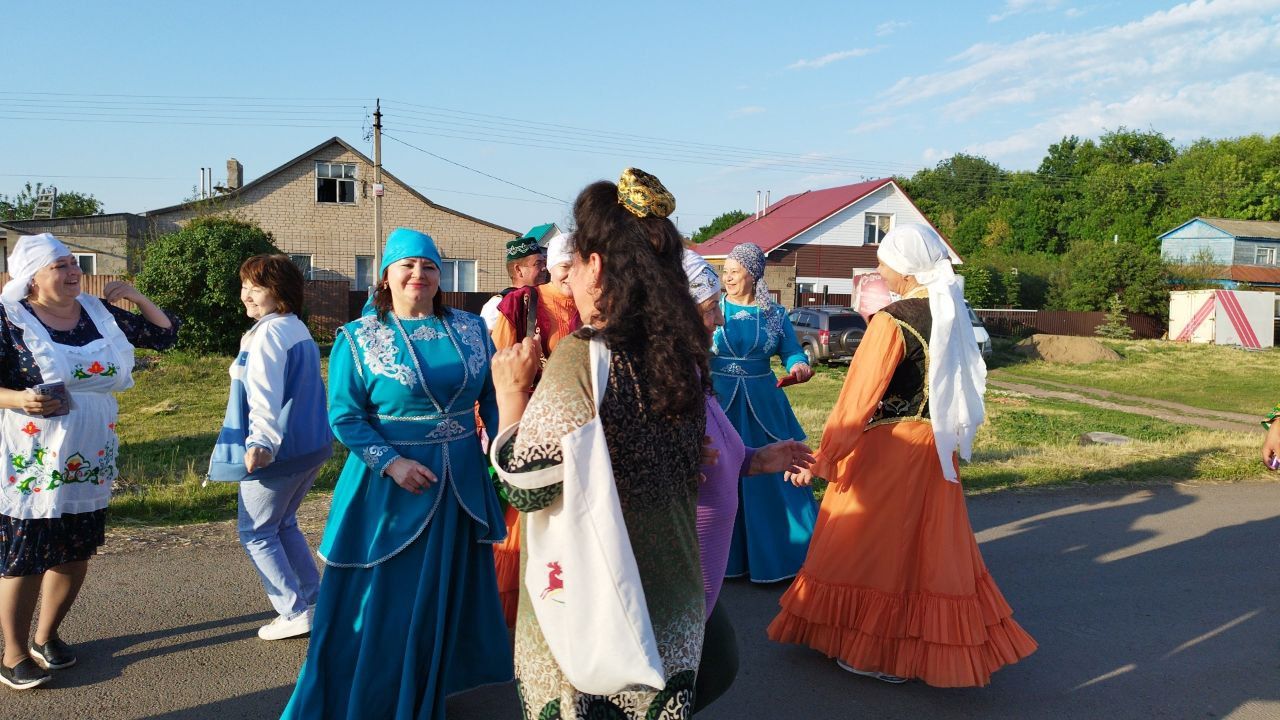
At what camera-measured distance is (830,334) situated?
73.8 ft

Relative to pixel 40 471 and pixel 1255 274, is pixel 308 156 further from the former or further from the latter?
pixel 1255 274

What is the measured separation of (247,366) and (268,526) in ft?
2.52

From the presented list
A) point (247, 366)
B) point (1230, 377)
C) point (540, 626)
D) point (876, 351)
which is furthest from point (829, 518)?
point (1230, 377)

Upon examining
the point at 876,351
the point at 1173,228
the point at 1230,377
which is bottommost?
the point at 1230,377

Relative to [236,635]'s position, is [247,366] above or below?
above

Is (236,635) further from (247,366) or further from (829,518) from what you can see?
(829,518)

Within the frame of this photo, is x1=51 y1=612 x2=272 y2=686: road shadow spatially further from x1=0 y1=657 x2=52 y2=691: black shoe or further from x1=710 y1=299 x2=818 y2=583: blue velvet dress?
x1=710 y1=299 x2=818 y2=583: blue velvet dress

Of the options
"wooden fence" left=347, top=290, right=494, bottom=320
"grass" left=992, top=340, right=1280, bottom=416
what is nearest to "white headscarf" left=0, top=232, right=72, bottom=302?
"grass" left=992, top=340, right=1280, bottom=416

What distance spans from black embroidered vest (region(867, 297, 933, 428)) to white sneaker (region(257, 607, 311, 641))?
9.39 ft

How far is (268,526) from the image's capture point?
4.38 metres

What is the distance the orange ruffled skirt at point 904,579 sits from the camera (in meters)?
4.08

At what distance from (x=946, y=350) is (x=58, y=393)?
3.84 metres

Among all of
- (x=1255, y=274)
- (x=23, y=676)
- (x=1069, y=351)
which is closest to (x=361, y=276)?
(x=1069, y=351)

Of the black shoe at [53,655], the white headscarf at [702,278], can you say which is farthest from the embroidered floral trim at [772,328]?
the black shoe at [53,655]
